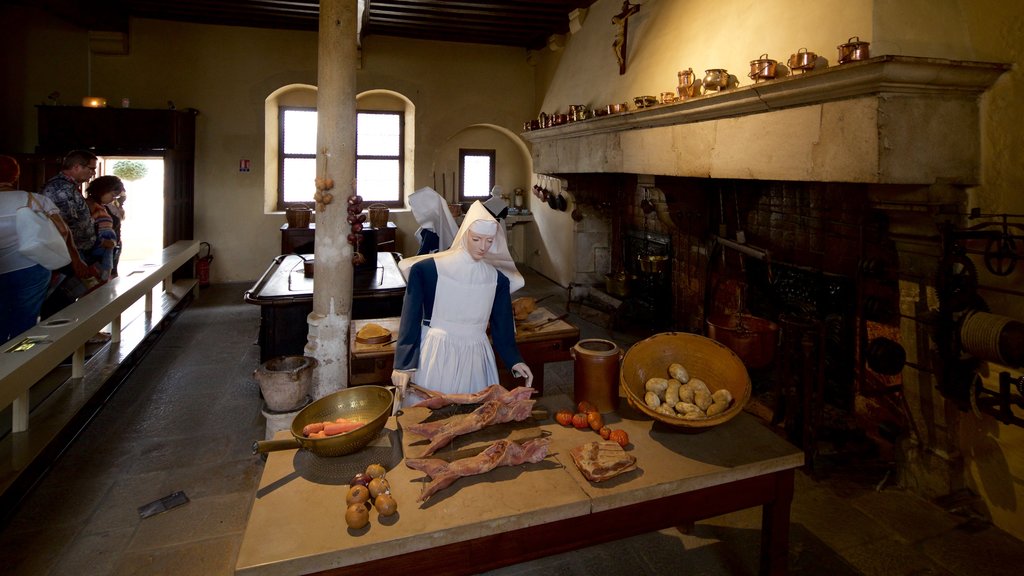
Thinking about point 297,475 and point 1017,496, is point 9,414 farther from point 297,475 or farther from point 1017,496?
point 1017,496

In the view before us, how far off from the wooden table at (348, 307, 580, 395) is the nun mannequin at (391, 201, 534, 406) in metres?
0.40

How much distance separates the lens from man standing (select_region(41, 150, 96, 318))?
16.1 ft

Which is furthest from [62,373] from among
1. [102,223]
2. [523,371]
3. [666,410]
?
[666,410]

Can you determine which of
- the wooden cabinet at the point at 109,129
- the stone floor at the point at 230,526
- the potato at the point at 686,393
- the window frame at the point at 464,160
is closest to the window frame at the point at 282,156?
the wooden cabinet at the point at 109,129

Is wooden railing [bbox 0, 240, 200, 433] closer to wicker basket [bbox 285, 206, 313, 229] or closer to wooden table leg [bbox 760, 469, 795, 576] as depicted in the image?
wicker basket [bbox 285, 206, 313, 229]

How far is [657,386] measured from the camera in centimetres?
218

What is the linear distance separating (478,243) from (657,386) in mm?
1060

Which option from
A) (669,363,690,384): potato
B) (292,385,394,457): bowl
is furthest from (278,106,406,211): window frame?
(669,363,690,384): potato

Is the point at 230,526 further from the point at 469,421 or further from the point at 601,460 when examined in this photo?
the point at 601,460

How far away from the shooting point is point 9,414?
12.3 ft

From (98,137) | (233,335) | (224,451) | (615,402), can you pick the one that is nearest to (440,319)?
(615,402)

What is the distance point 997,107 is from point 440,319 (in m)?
2.98

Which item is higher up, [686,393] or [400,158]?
[400,158]

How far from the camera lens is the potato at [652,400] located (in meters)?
2.11
